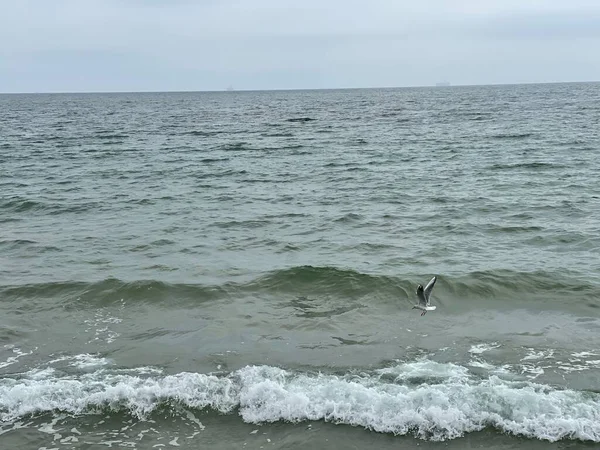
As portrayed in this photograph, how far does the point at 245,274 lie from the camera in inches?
585

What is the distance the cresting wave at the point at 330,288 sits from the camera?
44.4 ft

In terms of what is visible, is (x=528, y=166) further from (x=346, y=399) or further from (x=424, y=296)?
(x=346, y=399)

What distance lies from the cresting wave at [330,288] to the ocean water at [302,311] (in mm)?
52

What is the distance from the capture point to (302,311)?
12.9m

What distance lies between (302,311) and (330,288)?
1385 millimetres

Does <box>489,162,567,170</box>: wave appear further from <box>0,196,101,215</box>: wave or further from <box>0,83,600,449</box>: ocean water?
<box>0,196,101,215</box>: wave

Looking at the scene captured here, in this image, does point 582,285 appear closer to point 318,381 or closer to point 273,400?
point 318,381

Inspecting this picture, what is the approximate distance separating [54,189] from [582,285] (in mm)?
21356

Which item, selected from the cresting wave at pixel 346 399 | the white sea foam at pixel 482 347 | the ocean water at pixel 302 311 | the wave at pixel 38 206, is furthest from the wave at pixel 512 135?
the cresting wave at pixel 346 399

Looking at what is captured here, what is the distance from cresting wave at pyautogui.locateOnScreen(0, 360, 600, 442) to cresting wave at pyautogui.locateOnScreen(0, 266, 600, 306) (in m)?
3.73

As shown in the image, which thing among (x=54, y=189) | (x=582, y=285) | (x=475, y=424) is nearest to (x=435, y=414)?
(x=475, y=424)

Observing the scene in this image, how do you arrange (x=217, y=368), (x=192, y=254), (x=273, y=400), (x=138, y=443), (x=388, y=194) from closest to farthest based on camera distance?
(x=138, y=443)
(x=273, y=400)
(x=217, y=368)
(x=192, y=254)
(x=388, y=194)

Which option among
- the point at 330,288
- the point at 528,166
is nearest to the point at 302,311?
the point at 330,288

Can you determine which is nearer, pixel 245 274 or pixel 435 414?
pixel 435 414
